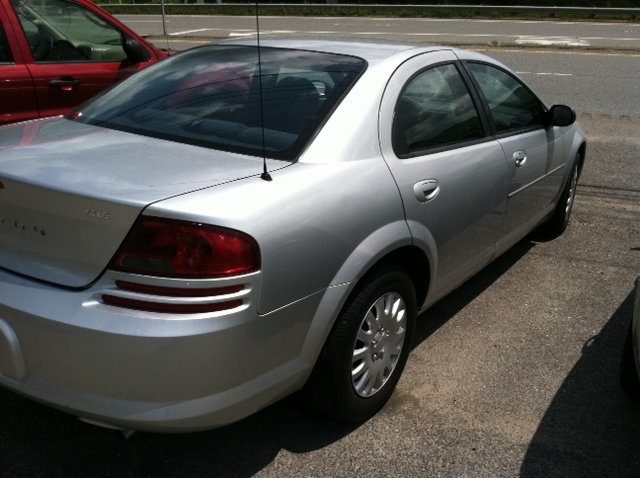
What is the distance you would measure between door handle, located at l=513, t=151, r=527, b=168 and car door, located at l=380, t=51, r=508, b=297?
0.19 metres

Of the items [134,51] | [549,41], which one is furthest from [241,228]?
[549,41]

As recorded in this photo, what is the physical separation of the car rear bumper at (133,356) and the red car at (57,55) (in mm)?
3155

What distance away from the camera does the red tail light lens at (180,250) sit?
91.3 inches

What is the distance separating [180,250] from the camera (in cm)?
232

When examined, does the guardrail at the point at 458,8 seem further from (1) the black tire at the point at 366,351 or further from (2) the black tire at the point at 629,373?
→ (2) the black tire at the point at 629,373

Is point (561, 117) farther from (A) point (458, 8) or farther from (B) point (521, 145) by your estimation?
(A) point (458, 8)

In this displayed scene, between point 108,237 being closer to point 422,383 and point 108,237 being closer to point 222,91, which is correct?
point 222,91

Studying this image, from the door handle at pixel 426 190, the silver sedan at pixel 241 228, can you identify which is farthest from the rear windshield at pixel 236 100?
the door handle at pixel 426 190

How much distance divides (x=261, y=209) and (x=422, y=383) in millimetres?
1450

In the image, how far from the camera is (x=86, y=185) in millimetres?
2441

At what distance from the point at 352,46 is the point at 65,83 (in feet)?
8.87

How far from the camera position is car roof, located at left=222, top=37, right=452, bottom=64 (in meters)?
3.50

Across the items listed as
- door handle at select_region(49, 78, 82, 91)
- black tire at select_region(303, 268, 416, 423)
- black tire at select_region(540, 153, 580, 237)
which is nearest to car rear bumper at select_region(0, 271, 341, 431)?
black tire at select_region(303, 268, 416, 423)

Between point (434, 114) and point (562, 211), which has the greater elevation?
point (434, 114)
